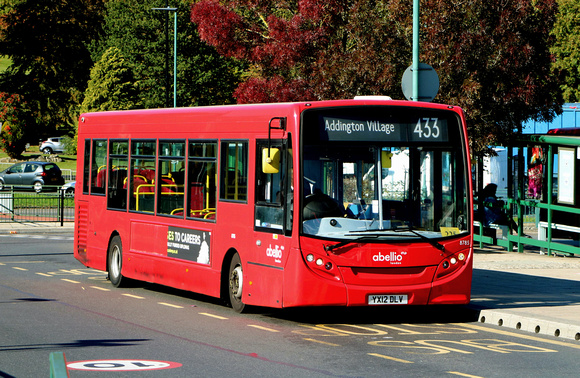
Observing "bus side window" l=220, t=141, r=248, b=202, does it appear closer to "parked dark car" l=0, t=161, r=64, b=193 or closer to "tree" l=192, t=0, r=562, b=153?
"tree" l=192, t=0, r=562, b=153

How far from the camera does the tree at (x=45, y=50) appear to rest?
7569 cm

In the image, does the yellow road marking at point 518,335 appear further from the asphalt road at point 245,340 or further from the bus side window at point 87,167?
the bus side window at point 87,167

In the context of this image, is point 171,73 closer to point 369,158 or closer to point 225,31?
point 225,31

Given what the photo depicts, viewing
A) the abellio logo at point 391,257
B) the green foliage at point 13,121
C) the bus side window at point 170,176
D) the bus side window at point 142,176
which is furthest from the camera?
the green foliage at point 13,121

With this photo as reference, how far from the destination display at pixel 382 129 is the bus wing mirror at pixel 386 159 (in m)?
0.18

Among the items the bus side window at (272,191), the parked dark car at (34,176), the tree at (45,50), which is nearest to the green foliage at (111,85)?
the parked dark car at (34,176)

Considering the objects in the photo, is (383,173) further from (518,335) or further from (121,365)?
(121,365)

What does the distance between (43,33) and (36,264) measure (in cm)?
5874

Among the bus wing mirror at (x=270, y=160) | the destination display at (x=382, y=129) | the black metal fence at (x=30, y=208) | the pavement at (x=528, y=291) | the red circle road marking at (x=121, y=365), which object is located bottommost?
the red circle road marking at (x=121, y=365)

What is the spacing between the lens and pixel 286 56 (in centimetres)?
2480

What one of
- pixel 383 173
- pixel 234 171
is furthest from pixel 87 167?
pixel 383 173

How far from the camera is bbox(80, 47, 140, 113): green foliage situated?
66125 millimetres

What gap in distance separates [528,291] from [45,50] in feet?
216

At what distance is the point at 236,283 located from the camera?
45.0 feet
